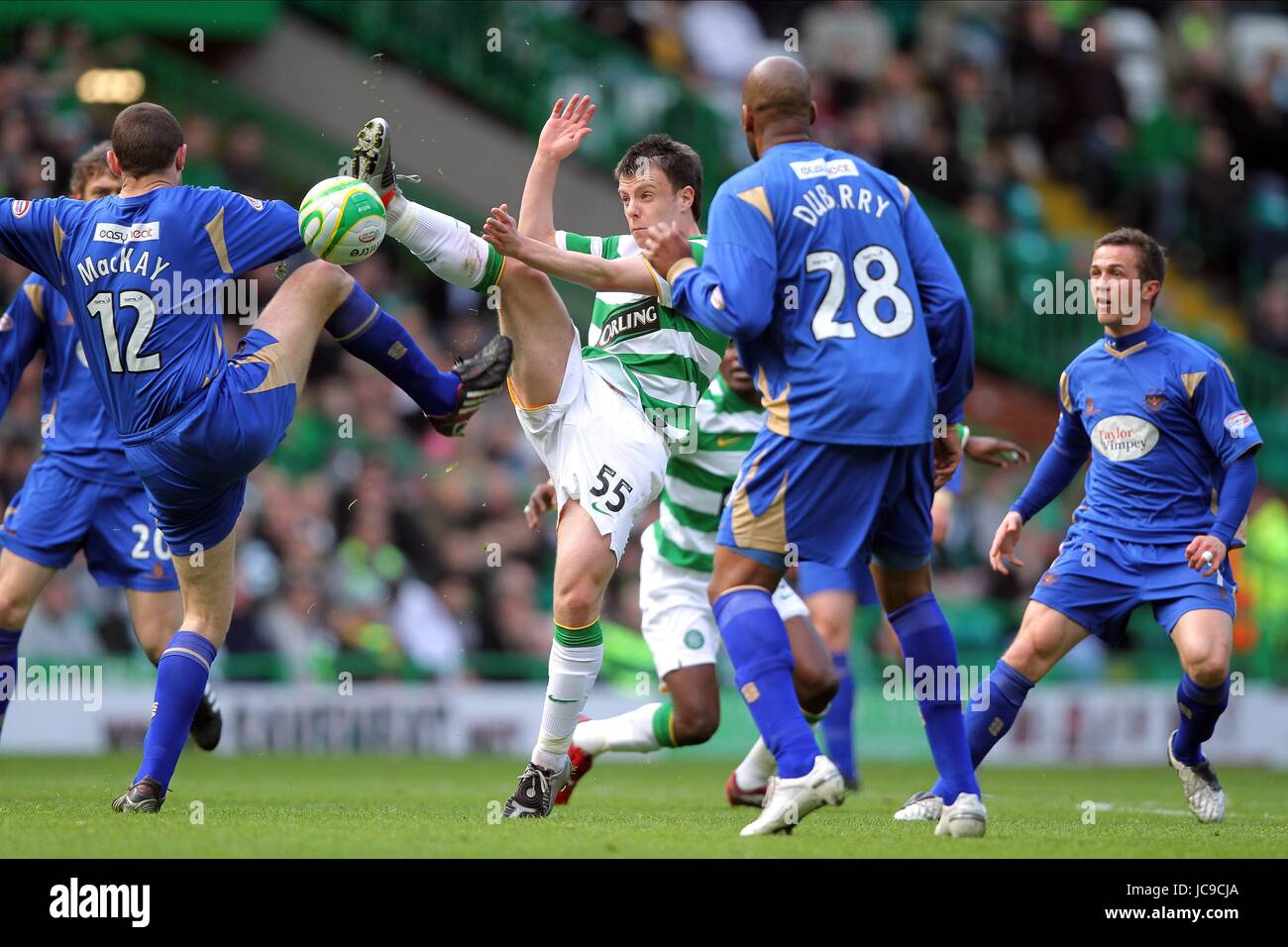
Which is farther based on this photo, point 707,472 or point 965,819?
point 707,472

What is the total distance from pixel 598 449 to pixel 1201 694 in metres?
2.91

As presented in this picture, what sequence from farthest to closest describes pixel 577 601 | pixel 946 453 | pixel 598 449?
pixel 598 449 → pixel 577 601 → pixel 946 453

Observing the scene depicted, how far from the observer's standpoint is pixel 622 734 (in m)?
8.16

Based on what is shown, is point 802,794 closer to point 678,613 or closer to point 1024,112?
point 678,613

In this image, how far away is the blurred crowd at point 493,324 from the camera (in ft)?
46.2

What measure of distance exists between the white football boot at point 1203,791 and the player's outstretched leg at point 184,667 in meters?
4.37

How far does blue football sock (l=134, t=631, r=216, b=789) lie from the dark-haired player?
1.33 m

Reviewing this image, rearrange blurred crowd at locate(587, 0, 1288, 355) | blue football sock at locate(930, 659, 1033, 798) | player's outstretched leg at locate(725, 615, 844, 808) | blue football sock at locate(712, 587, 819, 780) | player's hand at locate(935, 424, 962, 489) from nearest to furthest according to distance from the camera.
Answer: blue football sock at locate(712, 587, 819, 780) → player's hand at locate(935, 424, 962, 489) → blue football sock at locate(930, 659, 1033, 798) → player's outstretched leg at locate(725, 615, 844, 808) → blurred crowd at locate(587, 0, 1288, 355)

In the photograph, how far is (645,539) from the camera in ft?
28.3

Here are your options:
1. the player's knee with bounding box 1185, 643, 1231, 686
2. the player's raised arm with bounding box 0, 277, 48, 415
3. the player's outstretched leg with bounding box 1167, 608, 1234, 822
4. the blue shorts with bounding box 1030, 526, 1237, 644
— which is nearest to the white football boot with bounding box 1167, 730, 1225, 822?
the player's outstretched leg with bounding box 1167, 608, 1234, 822

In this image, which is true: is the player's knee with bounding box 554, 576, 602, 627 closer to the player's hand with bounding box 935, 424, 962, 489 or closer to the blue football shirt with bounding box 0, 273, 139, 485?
the player's hand with bounding box 935, 424, 962, 489

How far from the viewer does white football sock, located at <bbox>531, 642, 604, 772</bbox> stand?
7145 millimetres

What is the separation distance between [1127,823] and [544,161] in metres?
3.71

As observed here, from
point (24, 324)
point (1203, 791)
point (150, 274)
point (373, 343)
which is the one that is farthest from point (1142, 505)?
point (24, 324)
